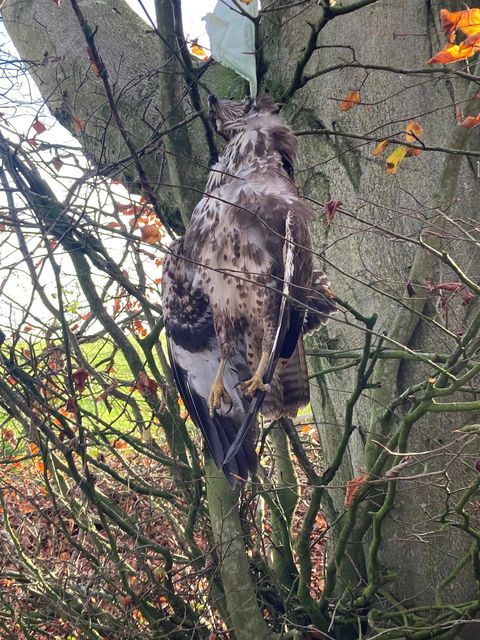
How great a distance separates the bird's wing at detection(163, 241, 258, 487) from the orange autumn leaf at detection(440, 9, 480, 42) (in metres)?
1.32

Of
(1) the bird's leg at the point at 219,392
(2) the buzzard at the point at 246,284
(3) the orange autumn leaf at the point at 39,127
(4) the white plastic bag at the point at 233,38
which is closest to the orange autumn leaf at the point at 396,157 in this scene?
(2) the buzzard at the point at 246,284

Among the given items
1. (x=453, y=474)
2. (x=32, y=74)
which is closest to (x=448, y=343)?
(x=453, y=474)

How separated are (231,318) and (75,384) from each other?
1.20 m

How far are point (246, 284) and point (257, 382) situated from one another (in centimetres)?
31

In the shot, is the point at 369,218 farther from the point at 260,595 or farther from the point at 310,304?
the point at 260,595

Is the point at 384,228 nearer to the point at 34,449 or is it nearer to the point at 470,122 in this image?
the point at 470,122

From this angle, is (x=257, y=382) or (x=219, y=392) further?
(x=219, y=392)

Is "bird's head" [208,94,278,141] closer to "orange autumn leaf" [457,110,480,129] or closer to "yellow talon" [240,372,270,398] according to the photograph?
"yellow talon" [240,372,270,398]

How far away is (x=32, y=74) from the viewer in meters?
4.06

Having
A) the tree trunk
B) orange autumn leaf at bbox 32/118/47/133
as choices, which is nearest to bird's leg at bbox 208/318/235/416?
the tree trunk

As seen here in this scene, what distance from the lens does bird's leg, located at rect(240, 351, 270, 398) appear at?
203cm

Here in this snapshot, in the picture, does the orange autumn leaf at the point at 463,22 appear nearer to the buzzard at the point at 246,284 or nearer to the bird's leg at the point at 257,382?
the buzzard at the point at 246,284

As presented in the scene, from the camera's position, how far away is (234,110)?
2.22 meters

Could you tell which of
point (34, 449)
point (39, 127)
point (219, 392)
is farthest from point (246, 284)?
point (34, 449)
